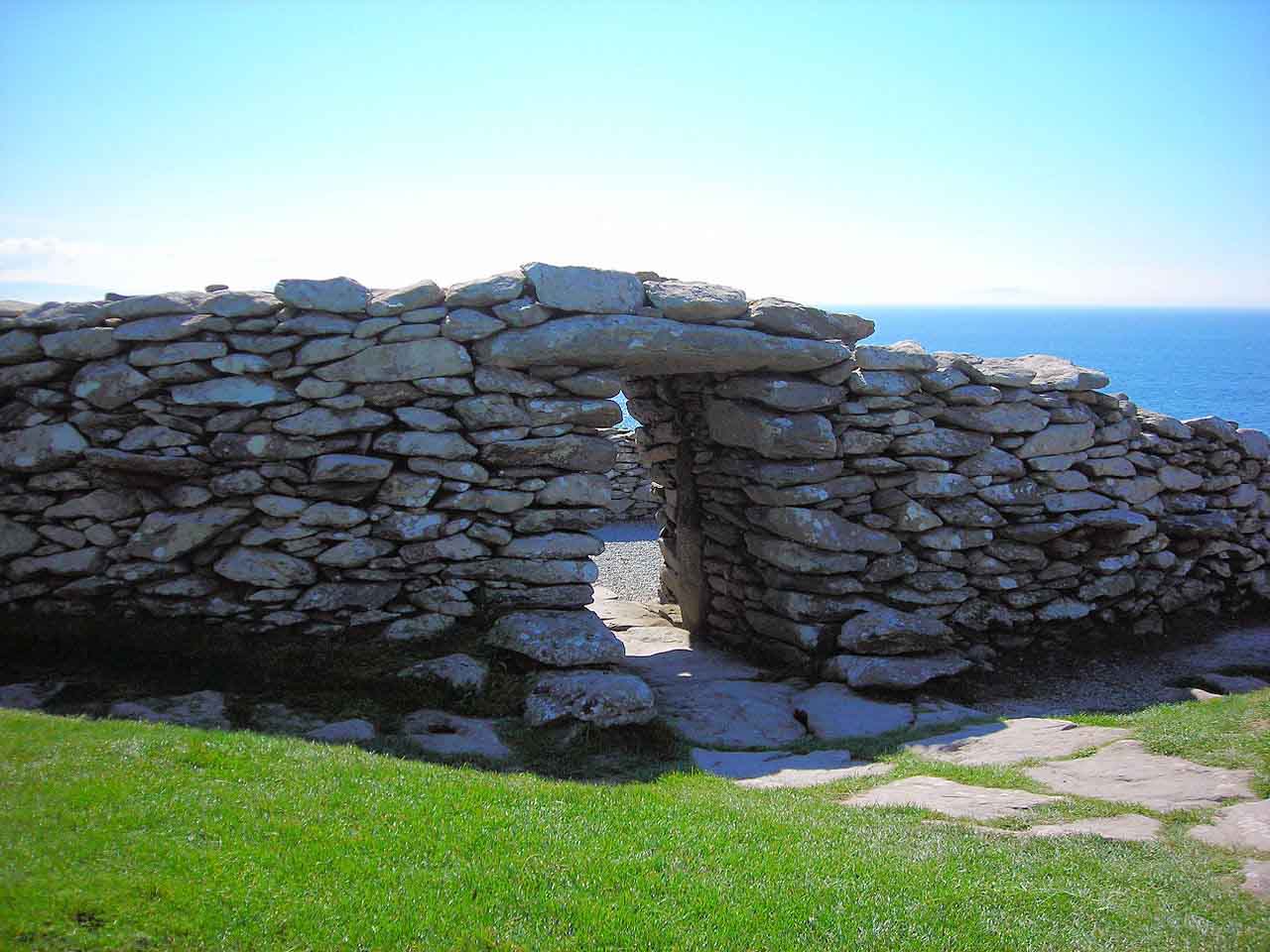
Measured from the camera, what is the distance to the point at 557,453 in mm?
9922

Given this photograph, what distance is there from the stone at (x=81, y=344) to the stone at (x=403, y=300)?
2.42 m

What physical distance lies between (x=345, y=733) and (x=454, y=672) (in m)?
1.27

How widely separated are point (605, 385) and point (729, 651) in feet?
13.0

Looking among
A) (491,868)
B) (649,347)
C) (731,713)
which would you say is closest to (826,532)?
(731,713)

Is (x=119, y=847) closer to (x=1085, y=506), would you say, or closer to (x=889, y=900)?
(x=889, y=900)

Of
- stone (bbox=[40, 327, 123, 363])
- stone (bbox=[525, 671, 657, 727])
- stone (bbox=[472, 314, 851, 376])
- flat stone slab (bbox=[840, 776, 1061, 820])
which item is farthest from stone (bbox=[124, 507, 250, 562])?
flat stone slab (bbox=[840, 776, 1061, 820])

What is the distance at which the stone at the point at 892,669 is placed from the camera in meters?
10.0

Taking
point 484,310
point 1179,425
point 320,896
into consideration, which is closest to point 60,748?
point 320,896

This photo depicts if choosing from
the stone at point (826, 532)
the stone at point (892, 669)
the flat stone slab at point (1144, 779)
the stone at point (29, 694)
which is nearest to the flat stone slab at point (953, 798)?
the flat stone slab at point (1144, 779)

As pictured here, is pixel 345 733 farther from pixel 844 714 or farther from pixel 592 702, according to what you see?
pixel 844 714

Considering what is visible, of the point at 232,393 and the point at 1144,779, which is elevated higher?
the point at 232,393

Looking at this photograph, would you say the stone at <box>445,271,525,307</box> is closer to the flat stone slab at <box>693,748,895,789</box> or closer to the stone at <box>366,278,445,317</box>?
the stone at <box>366,278,445,317</box>

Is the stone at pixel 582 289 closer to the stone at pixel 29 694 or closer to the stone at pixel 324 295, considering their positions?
the stone at pixel 324 295

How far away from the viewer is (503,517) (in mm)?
9828
